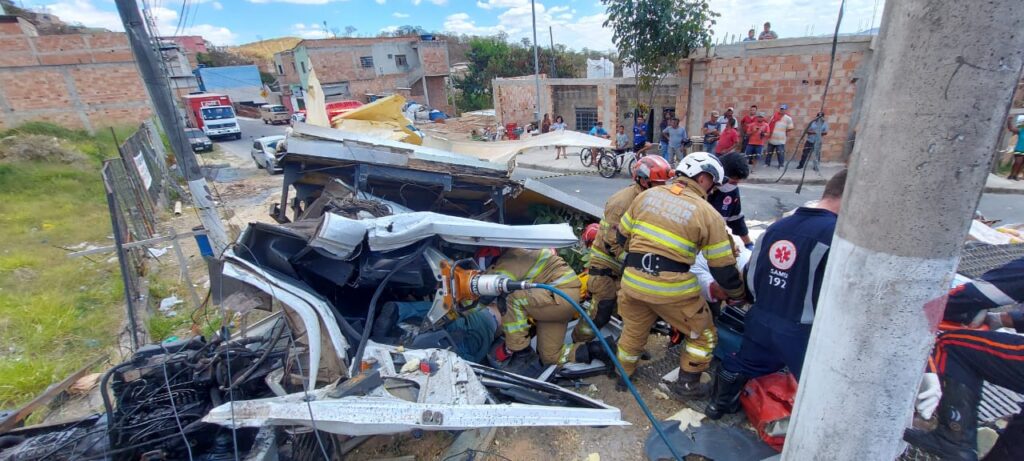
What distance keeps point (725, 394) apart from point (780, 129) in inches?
377

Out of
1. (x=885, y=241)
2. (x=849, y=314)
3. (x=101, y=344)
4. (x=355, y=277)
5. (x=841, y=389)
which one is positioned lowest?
(x=101, y=344)

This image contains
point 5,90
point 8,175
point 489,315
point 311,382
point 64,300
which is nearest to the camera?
point 311,382

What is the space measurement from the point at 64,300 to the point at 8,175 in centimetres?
884

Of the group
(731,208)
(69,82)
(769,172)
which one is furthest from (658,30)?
(69,82)

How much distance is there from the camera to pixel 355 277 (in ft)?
10.1

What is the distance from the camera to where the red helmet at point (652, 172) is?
3445 mm

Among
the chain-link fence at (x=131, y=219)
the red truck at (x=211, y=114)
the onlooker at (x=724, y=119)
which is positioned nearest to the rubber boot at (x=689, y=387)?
the chain-link fence at (x=131, y=219)

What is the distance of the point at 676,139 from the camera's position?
1100cm

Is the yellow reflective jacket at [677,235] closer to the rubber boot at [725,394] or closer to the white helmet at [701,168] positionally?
the white helmet at [701,168]

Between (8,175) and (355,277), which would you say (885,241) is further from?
(8,175)

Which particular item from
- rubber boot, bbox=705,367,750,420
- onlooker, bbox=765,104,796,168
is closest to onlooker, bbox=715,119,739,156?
onlooker, bbox=765,104,796,168

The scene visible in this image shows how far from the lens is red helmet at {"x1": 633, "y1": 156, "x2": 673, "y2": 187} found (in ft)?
11.3

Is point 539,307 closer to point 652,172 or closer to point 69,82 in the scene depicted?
point 652,172

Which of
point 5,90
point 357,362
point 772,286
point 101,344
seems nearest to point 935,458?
point 772,286
